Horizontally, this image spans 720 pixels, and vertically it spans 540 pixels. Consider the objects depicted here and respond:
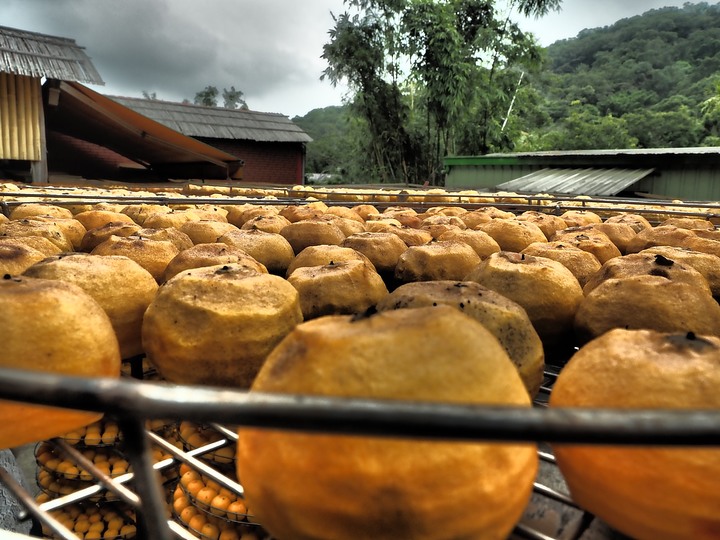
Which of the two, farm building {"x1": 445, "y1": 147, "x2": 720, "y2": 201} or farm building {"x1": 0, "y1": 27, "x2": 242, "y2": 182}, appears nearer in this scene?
farm building {"x1": 0, "y1": 27, "x2": 242, "y2": 182}

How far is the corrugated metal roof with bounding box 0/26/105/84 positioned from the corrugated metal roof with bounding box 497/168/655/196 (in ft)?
32.8

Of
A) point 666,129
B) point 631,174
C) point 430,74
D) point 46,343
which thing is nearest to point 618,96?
point 666,129

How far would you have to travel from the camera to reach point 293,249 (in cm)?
299

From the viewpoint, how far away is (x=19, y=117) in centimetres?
1078

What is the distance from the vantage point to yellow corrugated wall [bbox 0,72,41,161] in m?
10.5

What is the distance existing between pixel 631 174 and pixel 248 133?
53.0ft

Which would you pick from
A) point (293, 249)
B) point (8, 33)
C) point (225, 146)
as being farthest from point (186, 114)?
point (293, 249)

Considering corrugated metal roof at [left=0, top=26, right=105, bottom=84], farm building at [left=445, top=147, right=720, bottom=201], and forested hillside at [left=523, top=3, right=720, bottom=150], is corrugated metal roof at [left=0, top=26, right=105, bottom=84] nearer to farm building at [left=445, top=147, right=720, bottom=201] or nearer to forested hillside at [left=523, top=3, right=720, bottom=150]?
farm building at [left=445, top=147, right=720, bottom=201]

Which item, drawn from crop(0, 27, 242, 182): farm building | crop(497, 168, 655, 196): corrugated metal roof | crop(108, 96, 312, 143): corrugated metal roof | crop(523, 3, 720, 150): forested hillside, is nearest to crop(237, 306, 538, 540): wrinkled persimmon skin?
crop(0, 27, 242, 182): farm building

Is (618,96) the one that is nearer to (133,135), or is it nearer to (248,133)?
(248,133)

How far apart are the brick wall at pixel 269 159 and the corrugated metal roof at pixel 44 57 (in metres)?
12.3

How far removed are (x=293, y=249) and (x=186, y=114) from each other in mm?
22245

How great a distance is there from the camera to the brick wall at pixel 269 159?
2447 cm

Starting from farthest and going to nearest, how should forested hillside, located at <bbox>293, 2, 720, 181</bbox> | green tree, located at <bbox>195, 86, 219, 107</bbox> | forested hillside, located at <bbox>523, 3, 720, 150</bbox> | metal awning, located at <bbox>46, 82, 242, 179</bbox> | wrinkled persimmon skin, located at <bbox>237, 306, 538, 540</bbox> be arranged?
green tree, located at <bbox>195, 86, 219, 107</bbox>, forested hillside, located at <bbox>523, 3, 720, 150</bbox>, forested hillside, located at <bbox>293, 2, 720, 181</bbox>, metal awning, located at <bbox>46, 82, 242, 179</bbox>, wrinkled persimmon skin, located at <bbox>237, 306, 538, 540</bbox>
